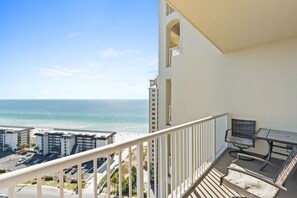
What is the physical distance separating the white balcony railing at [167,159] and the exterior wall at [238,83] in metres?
0.71

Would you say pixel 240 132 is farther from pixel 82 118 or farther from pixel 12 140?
pixel 82 118

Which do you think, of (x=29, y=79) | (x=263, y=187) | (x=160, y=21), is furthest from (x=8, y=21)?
(x=29, y=79)

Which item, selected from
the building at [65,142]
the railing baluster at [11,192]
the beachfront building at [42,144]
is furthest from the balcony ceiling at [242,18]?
the beachfront building at [42,144]

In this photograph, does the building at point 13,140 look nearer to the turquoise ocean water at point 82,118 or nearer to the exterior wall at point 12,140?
the exterior wall at point 12,140

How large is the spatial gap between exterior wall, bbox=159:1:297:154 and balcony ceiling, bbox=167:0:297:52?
605 mm

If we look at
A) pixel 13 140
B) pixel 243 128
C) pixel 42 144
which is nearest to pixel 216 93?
pixel 243 128

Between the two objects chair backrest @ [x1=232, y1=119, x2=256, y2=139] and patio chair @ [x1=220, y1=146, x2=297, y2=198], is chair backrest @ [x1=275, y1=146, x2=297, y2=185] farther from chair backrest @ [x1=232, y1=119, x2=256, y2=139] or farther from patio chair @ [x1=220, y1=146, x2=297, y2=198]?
chair backrest @ [x1=232, y1=119, x2=256, y2=139]

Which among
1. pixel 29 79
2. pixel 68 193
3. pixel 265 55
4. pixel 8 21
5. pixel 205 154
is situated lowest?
pixel 205 154

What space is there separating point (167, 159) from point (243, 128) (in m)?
3.04

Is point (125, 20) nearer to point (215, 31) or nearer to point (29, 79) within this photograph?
point (215, 31)

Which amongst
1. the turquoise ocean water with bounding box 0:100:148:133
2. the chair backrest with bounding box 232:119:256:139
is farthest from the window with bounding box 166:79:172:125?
the turquoise ocean water with bounding box 0:100:148:133

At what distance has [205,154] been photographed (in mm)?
3338

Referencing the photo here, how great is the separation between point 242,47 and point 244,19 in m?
1.89

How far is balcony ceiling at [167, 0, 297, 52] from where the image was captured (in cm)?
232
